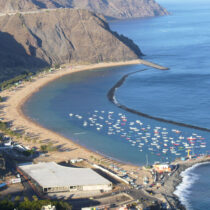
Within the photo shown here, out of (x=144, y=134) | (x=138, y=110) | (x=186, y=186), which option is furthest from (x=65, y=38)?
(x=186, y=186)

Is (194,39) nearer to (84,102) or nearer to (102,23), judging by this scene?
(102,23)

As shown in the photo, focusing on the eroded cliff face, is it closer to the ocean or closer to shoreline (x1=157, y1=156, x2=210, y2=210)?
the ocean

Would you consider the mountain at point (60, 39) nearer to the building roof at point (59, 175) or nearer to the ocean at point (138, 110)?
the ocean at point (138, 110)

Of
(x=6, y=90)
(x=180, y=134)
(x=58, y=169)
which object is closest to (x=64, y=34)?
(x=6, y=90)

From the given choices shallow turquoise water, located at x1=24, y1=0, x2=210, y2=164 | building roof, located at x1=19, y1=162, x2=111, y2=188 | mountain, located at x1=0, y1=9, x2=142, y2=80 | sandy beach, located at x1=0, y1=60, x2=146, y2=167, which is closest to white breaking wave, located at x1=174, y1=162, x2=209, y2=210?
shallow turquoise water, located at x1=24, y1=0, x2=210, y2=164

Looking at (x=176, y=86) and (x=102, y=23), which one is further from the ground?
(x=102, y=23)

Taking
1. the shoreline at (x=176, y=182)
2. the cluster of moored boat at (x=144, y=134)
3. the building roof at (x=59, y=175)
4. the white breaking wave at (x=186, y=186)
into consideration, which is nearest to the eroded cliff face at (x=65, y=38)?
the cluster of moored boat at (x=144, y=134)
